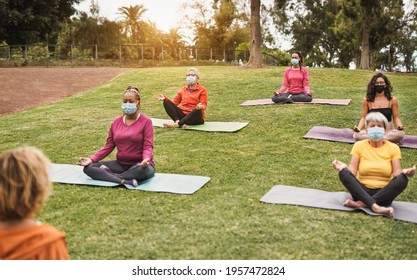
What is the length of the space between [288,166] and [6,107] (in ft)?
31.9

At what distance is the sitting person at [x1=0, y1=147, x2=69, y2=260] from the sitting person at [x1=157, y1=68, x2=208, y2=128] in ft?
21.4

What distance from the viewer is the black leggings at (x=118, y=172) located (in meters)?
5.44

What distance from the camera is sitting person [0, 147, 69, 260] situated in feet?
7.27

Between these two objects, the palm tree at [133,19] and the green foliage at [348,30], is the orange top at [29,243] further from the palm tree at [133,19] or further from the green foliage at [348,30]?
the palm tree at [133,19]

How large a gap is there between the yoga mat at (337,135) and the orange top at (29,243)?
20.0 feet

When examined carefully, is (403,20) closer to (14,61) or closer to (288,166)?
(14,61)

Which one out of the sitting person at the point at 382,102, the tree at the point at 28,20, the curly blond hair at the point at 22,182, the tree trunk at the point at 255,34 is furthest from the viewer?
the tree at the point at 28,20

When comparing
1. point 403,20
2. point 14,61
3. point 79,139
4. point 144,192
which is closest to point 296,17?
point 403,20

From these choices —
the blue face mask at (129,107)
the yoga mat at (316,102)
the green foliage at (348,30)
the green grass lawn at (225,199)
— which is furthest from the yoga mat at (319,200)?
the green foliage at (348,30)

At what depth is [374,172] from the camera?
4.59 meters

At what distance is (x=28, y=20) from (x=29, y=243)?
88.1 feet

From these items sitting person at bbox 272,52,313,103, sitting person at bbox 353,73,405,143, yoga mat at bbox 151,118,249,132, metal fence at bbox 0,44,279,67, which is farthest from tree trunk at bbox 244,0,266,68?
sitting person at bbox 353,73,405,143

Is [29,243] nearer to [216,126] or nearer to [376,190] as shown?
[376,190]
